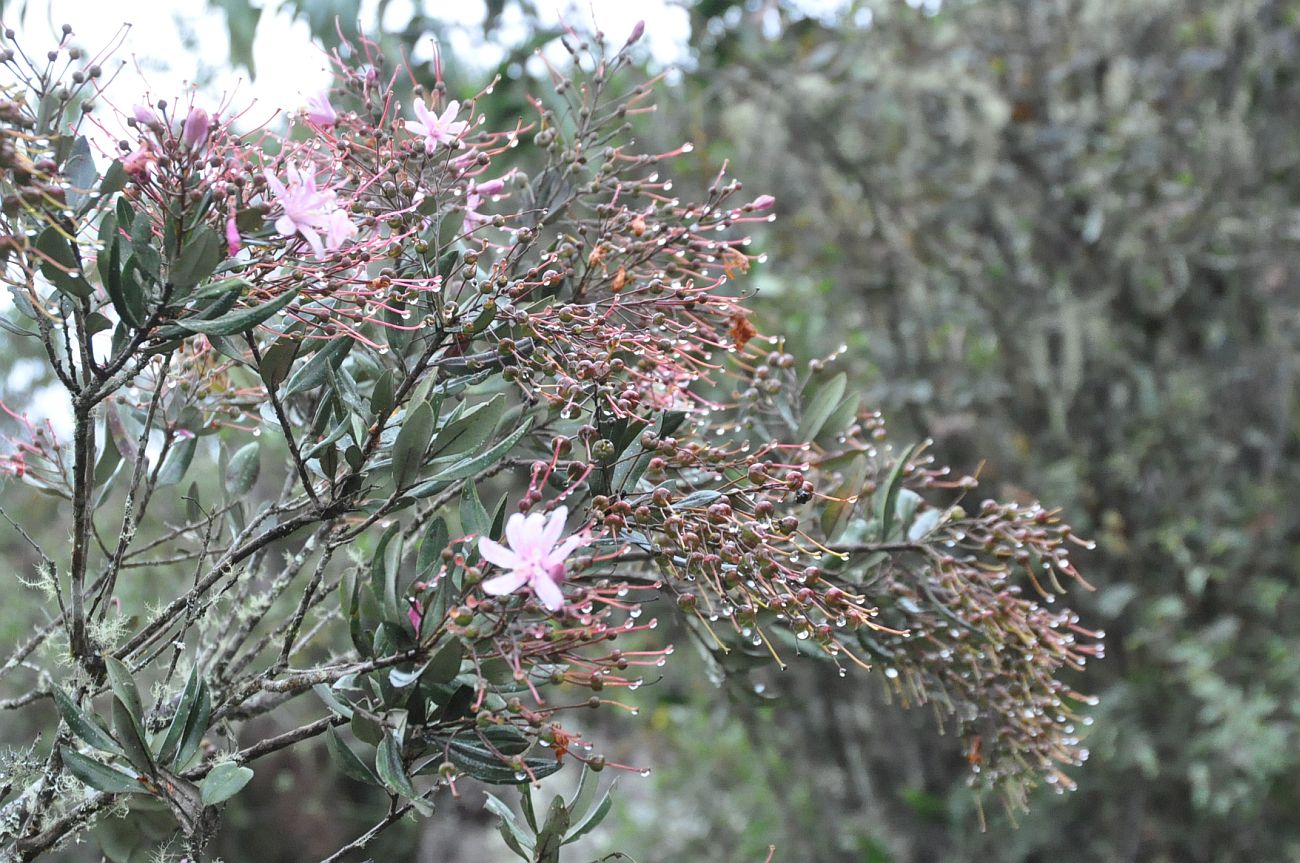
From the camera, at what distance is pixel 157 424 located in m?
0.87

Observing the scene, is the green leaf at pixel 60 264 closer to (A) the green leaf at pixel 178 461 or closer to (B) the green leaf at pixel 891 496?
(A) the green leaf at pixel 178 461

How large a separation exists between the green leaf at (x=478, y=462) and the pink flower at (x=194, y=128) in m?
0.22

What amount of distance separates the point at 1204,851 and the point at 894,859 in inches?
22.7

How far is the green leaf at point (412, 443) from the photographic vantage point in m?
0.59

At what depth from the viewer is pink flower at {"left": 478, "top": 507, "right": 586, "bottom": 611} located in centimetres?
53

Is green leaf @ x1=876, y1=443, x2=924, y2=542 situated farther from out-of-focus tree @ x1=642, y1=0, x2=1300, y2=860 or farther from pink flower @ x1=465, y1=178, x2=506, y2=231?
out-of-focus tree @ x1=642, y1=0, x2=1300, y2=860

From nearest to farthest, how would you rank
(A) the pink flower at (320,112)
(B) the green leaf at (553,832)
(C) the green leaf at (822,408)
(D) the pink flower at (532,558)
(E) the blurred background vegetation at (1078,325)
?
(D) the pink flower at (532,558) → (B) the green leaf at (553,832) → (A) the pink flower at (320,112) → (C) the green leaf at (822,408) → (E) the blurred background vegetation at (1078,325)

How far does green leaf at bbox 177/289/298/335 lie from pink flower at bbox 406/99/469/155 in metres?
0.20

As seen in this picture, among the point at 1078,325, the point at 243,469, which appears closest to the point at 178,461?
the point at 243,469

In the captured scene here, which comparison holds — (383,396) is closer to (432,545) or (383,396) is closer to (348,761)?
(432,545)

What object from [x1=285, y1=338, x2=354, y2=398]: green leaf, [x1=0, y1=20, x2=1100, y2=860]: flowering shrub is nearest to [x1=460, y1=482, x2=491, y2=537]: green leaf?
[x1=0, y1=20, x2=1100, y2=860]: flowering shrub

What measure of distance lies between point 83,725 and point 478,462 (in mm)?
242

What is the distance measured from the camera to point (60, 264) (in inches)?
21.8

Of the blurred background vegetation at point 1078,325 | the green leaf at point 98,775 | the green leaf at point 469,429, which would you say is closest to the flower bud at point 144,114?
the green leaf at point 469,429
